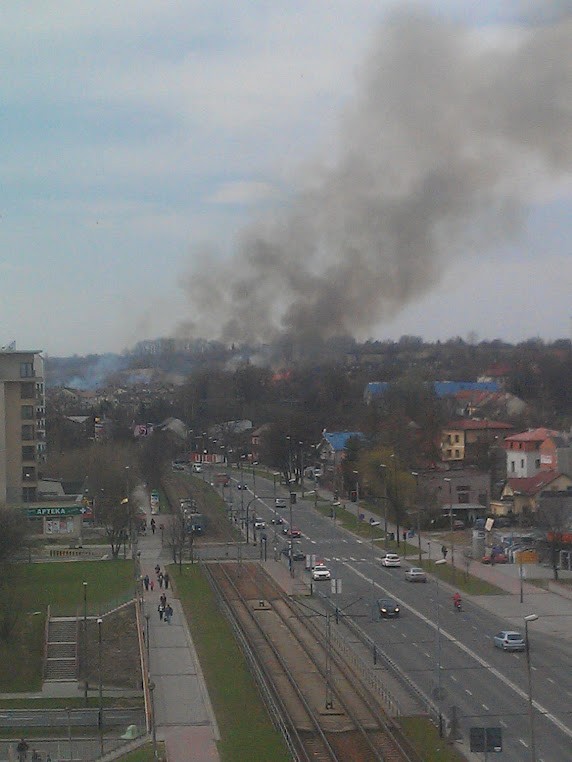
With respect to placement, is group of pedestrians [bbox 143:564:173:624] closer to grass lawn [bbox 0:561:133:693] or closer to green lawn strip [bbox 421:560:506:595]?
grass lawn [bbox 0:561:133:693]

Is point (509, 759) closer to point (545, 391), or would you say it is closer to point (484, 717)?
point (484, 717)

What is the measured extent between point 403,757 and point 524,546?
21049 mm

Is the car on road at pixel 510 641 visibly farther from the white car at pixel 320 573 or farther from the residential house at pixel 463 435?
the residential house at pixel 463 435

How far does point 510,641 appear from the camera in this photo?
23.2 metres

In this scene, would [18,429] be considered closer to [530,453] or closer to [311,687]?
[530,453]

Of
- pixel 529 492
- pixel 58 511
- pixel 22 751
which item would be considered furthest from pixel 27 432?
pixel 22 751

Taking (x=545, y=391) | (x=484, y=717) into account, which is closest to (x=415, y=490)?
(x=484, y=717)

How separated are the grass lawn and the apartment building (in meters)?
6.65

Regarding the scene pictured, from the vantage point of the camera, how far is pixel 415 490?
45125 mm

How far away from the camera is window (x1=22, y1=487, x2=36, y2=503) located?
42.4 metres

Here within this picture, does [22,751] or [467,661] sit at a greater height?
[467,661]

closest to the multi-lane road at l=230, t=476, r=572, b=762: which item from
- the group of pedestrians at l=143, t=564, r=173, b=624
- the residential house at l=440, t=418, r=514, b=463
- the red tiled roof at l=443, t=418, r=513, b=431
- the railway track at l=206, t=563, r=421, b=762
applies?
the railway track at l=206, t=563, r=421, b=762

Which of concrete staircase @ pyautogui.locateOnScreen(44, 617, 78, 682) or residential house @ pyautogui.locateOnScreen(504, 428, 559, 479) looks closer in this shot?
concrete staircase @ pyautogui.locateOnScreen(44, 617, 78, 682)

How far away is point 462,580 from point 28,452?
16.7m
